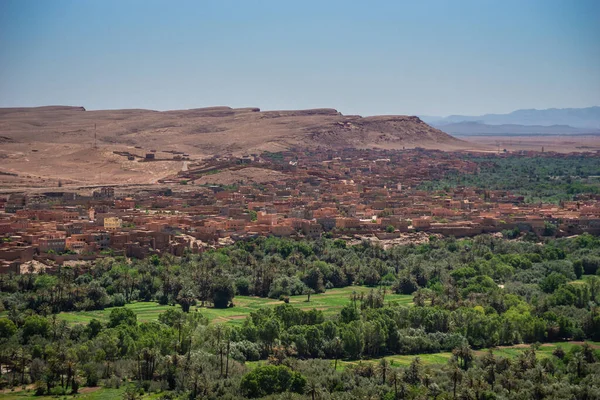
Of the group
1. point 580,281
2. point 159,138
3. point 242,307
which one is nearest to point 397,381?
point 242,307

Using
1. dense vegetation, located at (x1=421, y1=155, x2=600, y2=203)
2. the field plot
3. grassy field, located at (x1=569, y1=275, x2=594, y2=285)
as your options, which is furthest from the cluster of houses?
the field plot

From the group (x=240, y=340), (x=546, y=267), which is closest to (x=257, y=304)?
(x=240, y=340)

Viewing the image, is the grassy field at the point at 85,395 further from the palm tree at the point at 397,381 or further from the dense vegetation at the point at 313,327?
the palm tree at the point at 397,381

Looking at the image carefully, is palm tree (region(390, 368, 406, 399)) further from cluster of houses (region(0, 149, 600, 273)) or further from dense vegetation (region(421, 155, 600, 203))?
dense vegetation (region(421, 155, 600, 203))

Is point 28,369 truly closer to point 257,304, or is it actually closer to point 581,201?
point 257,304

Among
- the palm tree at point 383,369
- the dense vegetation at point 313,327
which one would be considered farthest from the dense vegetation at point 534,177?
the palm tree at point 383,369
